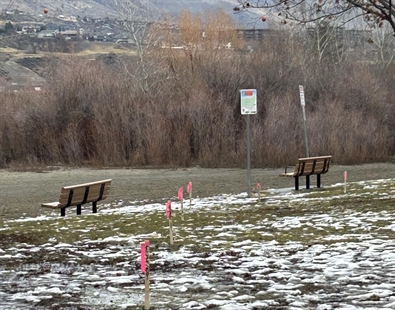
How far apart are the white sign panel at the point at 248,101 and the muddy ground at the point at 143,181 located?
4623mm

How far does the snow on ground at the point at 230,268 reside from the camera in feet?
23.5

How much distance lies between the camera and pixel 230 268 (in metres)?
8.73

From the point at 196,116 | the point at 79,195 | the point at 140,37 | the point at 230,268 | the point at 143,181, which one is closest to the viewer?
the point at 230,268

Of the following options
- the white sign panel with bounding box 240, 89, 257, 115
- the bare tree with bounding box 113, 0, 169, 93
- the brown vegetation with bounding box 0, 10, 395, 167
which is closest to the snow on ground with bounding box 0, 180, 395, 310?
the white sign panel with bounding box 240, 89, 257, 115

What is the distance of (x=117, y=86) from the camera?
4025 cm

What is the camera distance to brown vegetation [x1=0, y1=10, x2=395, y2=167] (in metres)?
36.2

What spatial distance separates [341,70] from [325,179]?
19.7 m

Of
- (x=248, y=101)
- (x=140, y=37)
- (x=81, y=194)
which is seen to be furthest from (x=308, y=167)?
(x=140, y=37)

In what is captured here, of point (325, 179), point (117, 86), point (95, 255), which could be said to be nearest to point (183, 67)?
point (117, 86)

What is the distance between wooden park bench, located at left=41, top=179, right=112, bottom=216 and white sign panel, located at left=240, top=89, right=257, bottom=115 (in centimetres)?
362

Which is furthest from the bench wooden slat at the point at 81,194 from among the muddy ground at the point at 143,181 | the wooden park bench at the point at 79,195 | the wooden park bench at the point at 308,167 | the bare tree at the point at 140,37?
the bare tree at the point at 140,37

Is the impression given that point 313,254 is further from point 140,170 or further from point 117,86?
point 117,86

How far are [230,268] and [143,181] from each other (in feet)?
62.0

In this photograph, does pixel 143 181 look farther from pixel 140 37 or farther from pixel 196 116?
pixel 140 37
